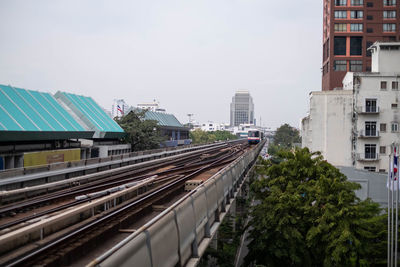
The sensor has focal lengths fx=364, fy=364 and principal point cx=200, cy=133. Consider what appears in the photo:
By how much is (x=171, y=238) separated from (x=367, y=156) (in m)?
41.9

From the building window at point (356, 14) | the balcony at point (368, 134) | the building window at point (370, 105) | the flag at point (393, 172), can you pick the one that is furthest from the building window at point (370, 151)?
the building window at point (356, 14)

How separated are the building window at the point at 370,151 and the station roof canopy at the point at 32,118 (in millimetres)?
31692

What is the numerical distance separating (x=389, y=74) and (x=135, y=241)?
43737mm

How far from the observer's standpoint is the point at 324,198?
1695 centimetres

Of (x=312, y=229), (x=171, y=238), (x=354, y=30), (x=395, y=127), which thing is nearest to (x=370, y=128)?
(x=395, y=127)

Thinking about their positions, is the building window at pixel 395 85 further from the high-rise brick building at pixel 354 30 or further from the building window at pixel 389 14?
the building window at pixel 389 14

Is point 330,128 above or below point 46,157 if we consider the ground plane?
above

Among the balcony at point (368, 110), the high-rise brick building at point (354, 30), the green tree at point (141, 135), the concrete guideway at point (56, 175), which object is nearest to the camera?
the concrete guideway at point (56, 175)

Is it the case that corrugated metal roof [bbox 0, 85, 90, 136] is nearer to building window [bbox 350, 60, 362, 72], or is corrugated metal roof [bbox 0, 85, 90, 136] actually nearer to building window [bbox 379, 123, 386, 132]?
building window [bbox 379, 123, 386, 132]

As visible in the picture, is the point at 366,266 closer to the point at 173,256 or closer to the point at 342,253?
the point at 342,253

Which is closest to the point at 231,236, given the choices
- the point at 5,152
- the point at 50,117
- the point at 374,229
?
the point at 374,229

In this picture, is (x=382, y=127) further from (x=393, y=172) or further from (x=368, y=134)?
(x=393, y=172)

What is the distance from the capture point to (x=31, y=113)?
30641 mm

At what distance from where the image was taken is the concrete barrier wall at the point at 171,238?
5031 mm
